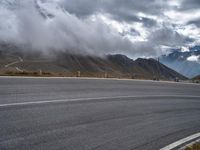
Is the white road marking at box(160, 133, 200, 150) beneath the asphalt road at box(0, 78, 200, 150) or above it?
beneath

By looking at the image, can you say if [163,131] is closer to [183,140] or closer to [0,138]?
[183,140]

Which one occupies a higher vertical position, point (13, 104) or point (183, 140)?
point (13, 104)

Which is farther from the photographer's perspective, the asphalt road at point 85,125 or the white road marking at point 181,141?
the white road marking at point 181,141

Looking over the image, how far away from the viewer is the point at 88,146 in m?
6.64

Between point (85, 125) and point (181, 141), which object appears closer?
point (181, 141)

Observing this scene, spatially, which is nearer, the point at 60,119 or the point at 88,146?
the point at 88,146

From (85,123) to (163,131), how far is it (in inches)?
83.5

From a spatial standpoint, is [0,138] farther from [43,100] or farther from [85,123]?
[43,100]

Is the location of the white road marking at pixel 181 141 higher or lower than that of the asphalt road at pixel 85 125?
lower

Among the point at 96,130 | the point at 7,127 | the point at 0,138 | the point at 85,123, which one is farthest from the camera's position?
the point at 85,123

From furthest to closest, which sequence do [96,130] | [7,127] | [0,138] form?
[96,130], [7,127], [0,138]

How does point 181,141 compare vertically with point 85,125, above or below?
below

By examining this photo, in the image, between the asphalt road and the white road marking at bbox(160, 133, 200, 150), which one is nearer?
the asphalt road

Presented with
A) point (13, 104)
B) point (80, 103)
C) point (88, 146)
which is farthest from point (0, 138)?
point (80, 103)
